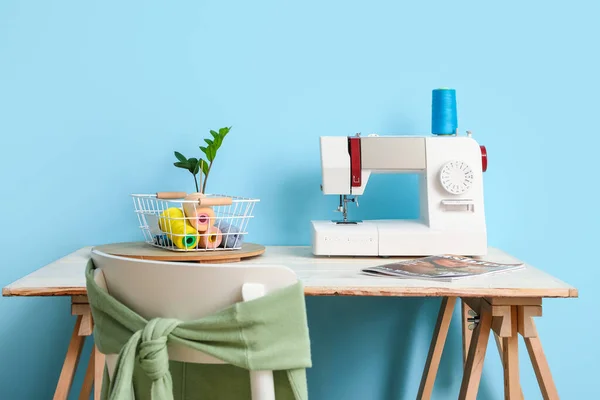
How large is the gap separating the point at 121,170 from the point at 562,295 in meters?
1.31

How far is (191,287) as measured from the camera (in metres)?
1.17

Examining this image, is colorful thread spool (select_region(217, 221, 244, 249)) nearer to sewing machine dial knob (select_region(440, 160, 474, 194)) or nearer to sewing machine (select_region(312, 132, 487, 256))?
sewing machine (select_region(312, 132, 487, 256))

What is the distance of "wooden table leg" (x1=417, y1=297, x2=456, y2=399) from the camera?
2113 millimetres

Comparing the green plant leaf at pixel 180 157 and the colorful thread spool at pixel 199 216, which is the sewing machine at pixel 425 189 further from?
the green plant leaf at pixel 180 157

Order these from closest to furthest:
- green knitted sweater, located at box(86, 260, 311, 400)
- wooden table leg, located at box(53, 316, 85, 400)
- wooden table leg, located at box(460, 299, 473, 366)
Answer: green knitted sweater, located at box(86, 260, 311, 400)
wooden table leg, located at box(53, 316, 85, 400)
wooden table leg, located at box(460, 299, 473, 366)

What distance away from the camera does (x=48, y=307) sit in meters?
2.33

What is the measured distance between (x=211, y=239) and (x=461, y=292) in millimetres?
677

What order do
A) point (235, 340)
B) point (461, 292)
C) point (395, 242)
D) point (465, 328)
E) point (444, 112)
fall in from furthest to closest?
point (465, 328) < point (444, 112) < point (395, 242) < point (461, 292) < point (235, 340)

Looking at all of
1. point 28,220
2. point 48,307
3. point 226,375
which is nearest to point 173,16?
point 28,220

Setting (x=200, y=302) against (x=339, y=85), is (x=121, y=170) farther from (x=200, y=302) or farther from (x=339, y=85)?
(x=200, y=302)

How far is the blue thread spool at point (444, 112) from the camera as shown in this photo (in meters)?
2.06

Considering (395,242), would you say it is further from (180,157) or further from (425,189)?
(180,157)

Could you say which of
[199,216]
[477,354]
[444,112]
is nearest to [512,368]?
[477,354]

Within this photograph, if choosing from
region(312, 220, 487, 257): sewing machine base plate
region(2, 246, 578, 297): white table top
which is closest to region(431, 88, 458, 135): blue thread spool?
region(312, 220, 487, 257): sewing machine base plate
